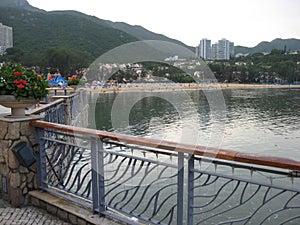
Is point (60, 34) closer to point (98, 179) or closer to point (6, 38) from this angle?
point (6, 38)

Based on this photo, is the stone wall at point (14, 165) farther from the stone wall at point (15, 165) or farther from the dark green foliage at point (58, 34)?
the dark green foliage at point (58, 34)

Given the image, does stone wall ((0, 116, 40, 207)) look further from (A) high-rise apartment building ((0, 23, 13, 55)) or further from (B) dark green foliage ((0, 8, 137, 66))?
(A) high-rise apartment building ((0, 23, 13, 55))

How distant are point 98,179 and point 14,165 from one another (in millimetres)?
1056

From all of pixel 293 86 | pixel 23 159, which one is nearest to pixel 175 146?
pixel 23 159

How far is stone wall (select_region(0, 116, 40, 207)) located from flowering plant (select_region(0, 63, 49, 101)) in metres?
0.26

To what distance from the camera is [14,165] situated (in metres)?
3.22

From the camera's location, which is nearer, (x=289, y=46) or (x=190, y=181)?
(x=190, y=181)

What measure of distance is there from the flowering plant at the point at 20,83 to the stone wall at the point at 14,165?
0.86ft

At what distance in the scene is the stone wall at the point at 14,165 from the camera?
3207mm

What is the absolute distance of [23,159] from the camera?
3.20 metres

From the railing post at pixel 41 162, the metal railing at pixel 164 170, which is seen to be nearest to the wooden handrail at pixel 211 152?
the metal railing at pixel 164 170

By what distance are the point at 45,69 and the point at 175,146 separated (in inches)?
2251

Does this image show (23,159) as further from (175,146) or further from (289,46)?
(289,46)

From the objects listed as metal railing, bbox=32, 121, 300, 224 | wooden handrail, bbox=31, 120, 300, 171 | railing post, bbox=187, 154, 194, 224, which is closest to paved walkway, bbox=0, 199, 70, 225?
metal railing, bbox=32, 121, 300, 224
